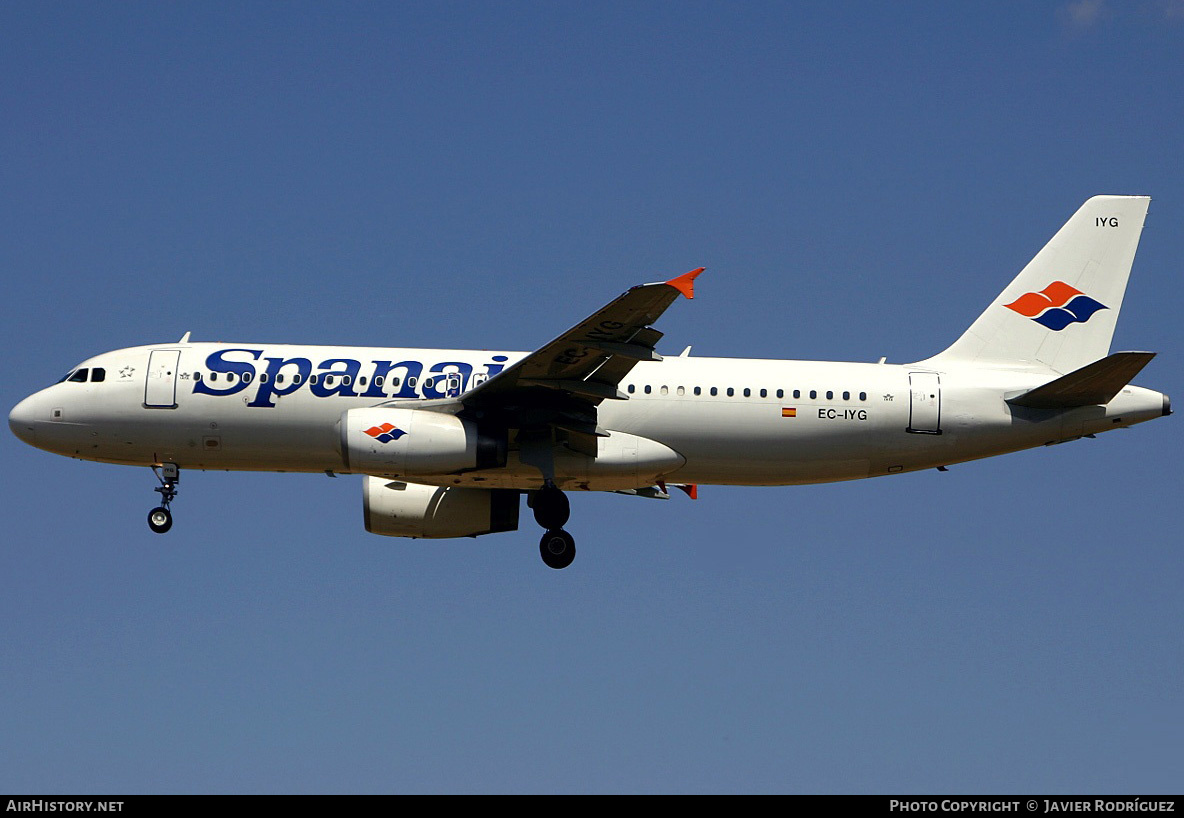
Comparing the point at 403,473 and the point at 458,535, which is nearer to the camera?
the point at 403,473

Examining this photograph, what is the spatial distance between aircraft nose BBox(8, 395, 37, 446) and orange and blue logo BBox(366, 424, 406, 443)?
28.2 ft

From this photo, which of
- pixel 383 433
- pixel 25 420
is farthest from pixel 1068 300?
pixel 25 420

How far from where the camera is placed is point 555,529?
34594 mm

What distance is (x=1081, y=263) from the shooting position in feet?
122

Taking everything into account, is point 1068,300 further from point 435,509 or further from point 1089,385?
point 435,509

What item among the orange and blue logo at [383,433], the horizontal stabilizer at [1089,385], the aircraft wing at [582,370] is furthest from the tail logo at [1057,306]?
the orange and blue logo at [383,433]

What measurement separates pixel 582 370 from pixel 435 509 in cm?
713

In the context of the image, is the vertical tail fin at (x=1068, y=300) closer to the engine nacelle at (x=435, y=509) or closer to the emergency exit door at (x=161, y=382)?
the engine nacelle at (x=435, y=509)

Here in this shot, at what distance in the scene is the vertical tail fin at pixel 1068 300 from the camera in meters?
36.2

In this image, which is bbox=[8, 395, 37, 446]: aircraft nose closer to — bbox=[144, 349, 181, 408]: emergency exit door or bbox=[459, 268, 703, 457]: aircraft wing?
bbox=[144, 349, 181, 408]: emergency exit door

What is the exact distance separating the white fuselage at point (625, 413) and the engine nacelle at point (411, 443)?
86 cm

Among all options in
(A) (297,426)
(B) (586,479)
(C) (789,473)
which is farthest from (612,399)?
(A) (297,426)
